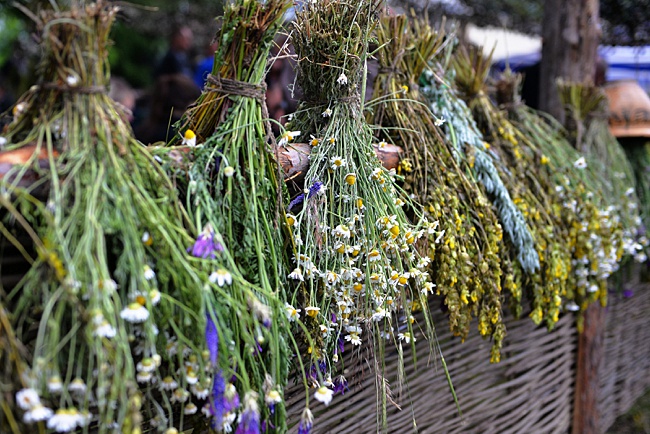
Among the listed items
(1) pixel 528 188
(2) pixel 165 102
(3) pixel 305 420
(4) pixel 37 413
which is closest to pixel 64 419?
(4) pixel 37 413

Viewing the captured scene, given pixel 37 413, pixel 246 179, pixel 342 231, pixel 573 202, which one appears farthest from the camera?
pixel 573 202

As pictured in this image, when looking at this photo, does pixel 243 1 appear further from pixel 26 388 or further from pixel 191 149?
pixel 26 388

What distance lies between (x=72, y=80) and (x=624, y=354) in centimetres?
351

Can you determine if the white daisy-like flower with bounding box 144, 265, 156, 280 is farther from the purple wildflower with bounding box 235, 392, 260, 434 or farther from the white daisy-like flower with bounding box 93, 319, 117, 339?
the purple wildflower with bounding box 235, 392, 260, 434

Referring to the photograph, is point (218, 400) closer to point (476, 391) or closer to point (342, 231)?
point (342, 231)

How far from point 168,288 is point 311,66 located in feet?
2.52

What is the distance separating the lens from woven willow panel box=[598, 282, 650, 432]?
10.8ft

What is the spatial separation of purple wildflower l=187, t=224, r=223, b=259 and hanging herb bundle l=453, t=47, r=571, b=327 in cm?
133

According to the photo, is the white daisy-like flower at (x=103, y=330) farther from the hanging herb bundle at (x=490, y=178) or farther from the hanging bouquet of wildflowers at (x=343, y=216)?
the hanging herb bundle at (x=490, y=178)

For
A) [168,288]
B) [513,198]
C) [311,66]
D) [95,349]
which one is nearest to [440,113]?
[513,198]

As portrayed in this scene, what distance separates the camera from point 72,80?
107 cm

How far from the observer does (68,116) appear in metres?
1.09

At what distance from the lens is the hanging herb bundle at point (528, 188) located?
2162 millimetres

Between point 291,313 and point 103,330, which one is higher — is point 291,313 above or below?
below
